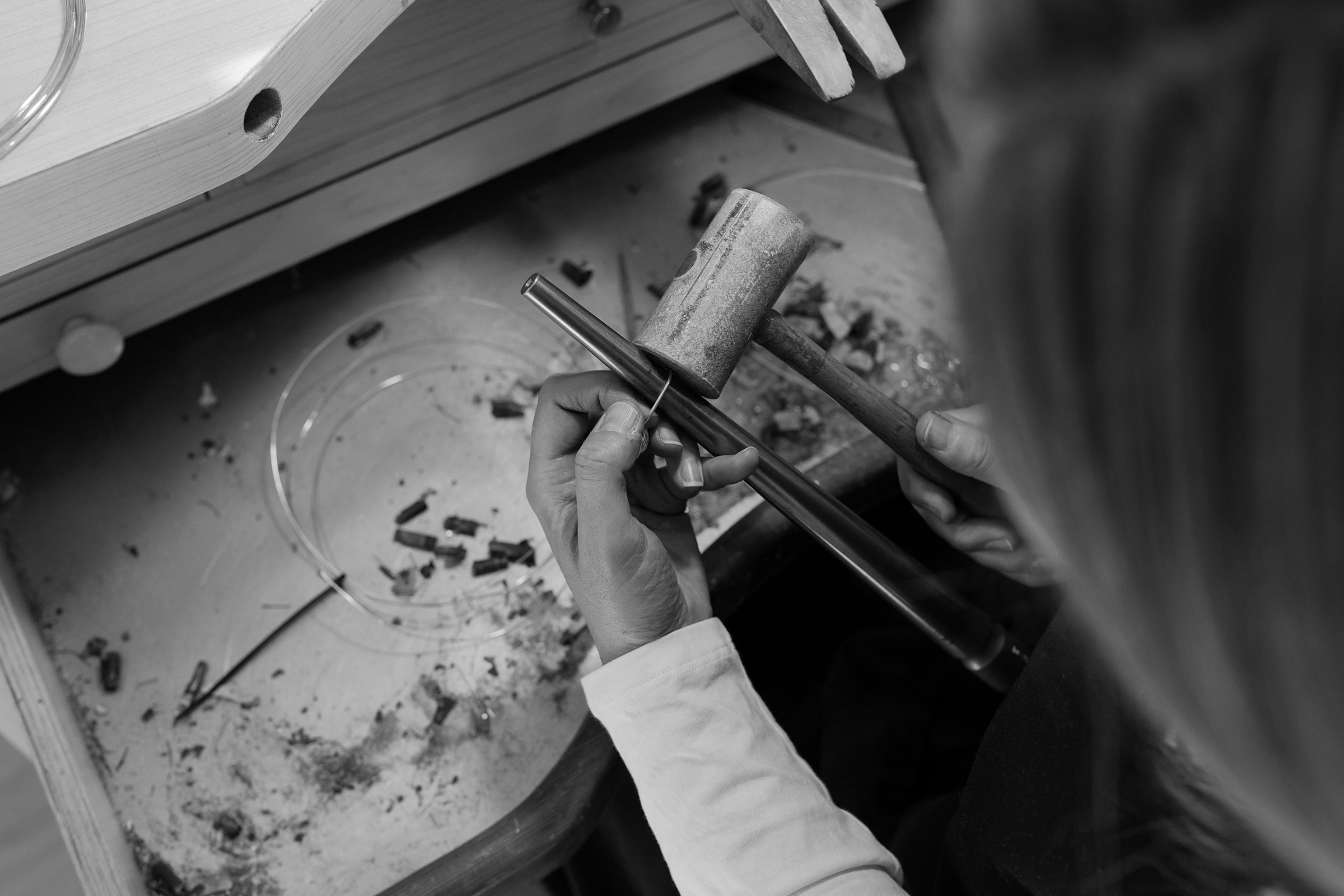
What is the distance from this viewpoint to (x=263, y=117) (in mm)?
563

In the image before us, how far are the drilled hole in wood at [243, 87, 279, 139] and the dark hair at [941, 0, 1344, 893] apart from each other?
43 cm

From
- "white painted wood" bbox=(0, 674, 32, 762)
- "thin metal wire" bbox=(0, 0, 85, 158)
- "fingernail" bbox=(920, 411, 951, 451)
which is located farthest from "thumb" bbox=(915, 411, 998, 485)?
"white painted wood" bbox=(0, 674, 32, 762)

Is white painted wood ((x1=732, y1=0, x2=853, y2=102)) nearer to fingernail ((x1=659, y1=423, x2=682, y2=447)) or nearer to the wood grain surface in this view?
fingernail ((x1=659, y1=423, x2=682, y2=447))

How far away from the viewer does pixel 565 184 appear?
119 cm

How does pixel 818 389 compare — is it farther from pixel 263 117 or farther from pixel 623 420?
pixel 263 117

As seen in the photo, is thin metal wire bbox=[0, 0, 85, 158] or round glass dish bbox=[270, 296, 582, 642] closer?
thin metal wire bbox=[0, 0, 85, 158]

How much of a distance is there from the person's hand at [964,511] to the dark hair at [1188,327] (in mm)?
457

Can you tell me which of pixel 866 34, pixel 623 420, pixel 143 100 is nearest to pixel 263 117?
pixel 143 100

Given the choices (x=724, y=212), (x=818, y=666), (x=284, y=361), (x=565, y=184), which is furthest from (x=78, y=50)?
(x=818, y=666)

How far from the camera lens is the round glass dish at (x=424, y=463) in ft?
3.18

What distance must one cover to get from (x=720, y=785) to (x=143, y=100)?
56 centimetres

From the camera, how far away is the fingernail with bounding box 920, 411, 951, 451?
0.75 m

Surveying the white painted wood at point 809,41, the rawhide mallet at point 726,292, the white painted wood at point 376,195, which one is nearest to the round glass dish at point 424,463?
the white painted wood at point 376,195

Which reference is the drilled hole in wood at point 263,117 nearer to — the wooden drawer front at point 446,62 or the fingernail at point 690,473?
the wooden drawer front at point 446,62
